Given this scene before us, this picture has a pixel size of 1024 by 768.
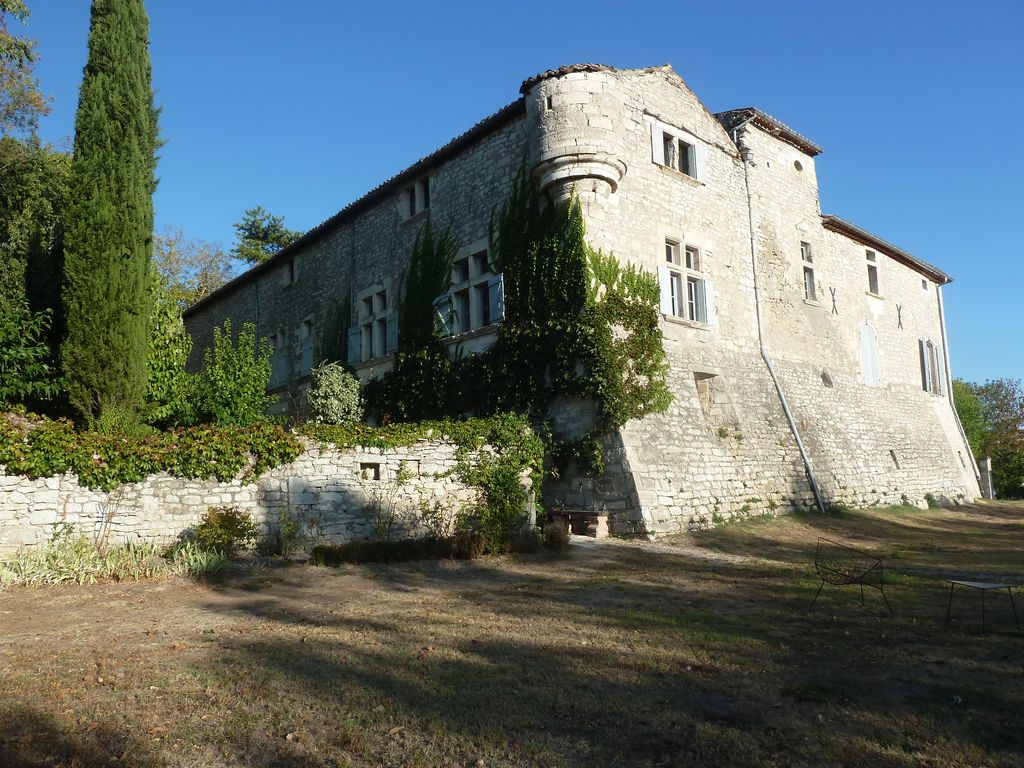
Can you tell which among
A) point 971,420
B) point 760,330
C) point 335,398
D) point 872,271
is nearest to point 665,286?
point 760,330

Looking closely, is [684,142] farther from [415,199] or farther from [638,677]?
[638,677]

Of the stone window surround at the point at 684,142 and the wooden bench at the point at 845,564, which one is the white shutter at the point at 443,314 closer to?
the stone window surround at the point at 684,142

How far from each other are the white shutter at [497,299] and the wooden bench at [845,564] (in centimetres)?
753

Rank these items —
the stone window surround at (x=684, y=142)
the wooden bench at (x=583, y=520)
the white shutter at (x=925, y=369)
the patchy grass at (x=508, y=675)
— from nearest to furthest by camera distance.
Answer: the patchy grass at (x=508, y=675)
the wooden bench at (x=583, y=520)
the stone window surround at (x=684, y=142)
the white shutter at (x=925, y=369)

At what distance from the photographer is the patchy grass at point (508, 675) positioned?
12.1 ft

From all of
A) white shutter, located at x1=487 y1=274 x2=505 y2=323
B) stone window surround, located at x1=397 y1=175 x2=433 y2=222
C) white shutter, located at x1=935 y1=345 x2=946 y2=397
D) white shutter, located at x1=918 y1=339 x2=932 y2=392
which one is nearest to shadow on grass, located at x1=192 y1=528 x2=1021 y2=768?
white shutter, located at x1=487 y1=274 x2=505 y2=323

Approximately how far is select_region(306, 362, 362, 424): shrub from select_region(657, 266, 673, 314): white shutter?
7.60 meters

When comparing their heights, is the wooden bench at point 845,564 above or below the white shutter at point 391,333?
below

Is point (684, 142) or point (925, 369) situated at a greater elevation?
point (684, 142)

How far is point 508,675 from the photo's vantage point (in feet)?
16.0

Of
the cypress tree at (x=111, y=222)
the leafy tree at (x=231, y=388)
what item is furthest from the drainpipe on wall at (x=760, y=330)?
the cypress tree at (x=111, y=222)

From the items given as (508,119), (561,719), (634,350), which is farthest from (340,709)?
(508,119)

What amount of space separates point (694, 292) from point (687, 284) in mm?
278

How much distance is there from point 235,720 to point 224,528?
20.4 ft
